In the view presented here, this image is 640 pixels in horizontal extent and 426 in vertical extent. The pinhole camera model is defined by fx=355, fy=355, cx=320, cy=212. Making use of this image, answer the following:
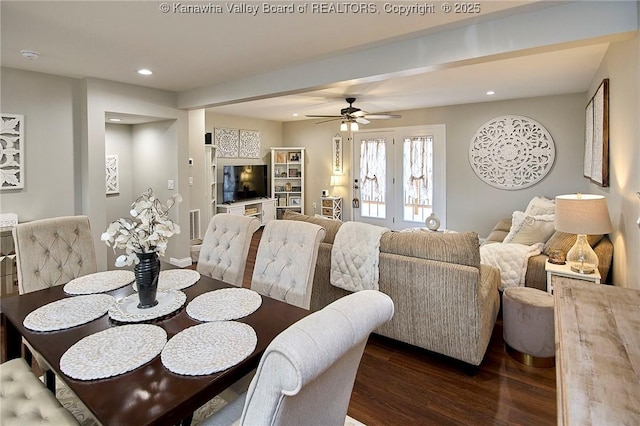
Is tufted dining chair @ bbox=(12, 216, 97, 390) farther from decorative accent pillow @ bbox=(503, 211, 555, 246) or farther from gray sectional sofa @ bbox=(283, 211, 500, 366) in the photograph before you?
decorative accent pillow @ bbox=(503, 211, 555, 246)

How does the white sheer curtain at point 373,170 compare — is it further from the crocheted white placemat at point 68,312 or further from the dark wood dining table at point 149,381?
the crocheted white placemat at point 68,312

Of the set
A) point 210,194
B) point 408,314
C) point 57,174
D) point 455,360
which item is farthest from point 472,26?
point 210,194

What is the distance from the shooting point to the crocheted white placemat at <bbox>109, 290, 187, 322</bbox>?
5.22 feet

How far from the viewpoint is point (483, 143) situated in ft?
19.2

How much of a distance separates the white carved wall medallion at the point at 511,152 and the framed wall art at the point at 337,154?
103 inches

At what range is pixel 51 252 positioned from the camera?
2.26 meters

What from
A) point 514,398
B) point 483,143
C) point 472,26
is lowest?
point 514,398

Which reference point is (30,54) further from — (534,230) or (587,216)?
(534,230)

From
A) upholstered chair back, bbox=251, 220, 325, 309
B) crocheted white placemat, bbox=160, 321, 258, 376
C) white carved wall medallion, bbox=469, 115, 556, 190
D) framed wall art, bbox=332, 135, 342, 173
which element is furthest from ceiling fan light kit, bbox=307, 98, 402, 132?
crocheted white placemat, bbox=160, 321, 258, 376

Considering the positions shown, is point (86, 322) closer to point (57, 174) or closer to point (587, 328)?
point (587, 328)

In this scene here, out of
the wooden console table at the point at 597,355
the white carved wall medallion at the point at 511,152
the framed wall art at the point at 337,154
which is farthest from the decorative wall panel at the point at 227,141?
the wooden console table at the point at 597,355

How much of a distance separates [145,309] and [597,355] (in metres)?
1.77

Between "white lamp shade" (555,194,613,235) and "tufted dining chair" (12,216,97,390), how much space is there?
3470 millimetres

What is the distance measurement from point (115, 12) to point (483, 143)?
5.36 meters
